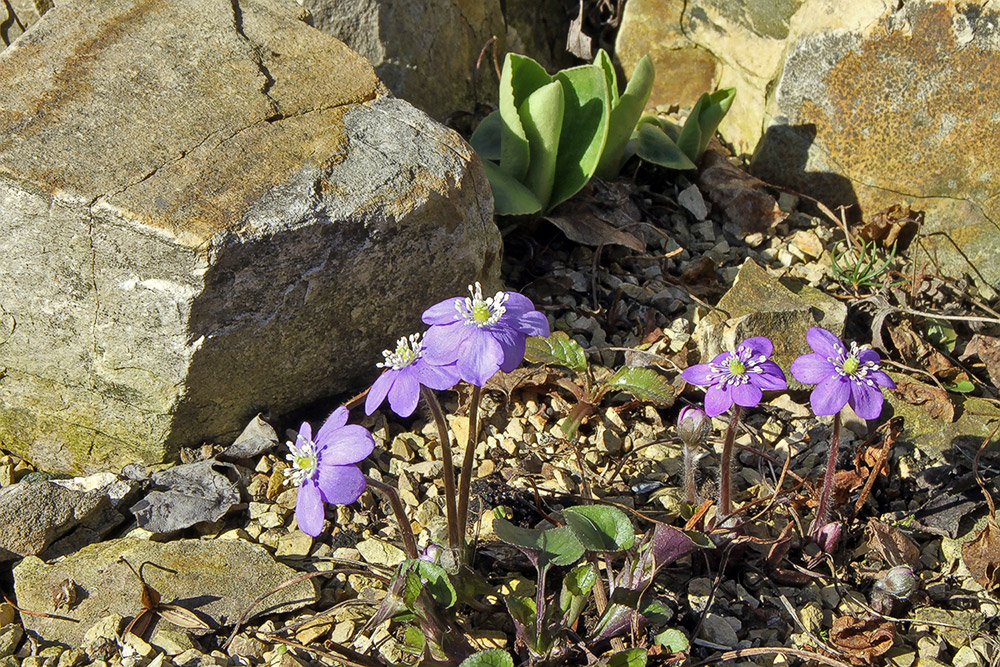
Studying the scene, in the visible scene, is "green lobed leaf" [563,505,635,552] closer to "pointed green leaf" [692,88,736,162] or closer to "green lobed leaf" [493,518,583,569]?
"green lobed leaf" [493,518,583,569]

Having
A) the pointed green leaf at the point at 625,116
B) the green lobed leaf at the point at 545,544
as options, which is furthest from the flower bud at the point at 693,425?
the pointed green leaf at the point at 625,116

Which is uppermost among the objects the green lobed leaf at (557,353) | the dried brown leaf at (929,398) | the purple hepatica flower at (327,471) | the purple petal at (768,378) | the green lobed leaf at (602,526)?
the purple petal at (768,378)

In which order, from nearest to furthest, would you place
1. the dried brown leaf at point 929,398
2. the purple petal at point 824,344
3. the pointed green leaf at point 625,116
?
the purple petal at point 824,344, the dried brown leaf at point 929,398, the pointed green leaf at point 625,116

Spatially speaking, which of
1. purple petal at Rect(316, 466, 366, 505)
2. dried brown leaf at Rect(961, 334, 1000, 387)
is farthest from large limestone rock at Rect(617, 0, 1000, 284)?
purple petal at Rect(316, 466, 366, 505)

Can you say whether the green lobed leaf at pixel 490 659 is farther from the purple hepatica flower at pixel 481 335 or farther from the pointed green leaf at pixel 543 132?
the pointed green leaf at pixel 543 132

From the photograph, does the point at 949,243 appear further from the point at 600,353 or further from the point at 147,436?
the point at 147,436

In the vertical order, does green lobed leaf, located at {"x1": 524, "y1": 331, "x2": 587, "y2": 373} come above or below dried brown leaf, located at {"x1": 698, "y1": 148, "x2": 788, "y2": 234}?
below

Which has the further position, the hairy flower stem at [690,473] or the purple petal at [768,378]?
the hairy flower stem at [690,473]
